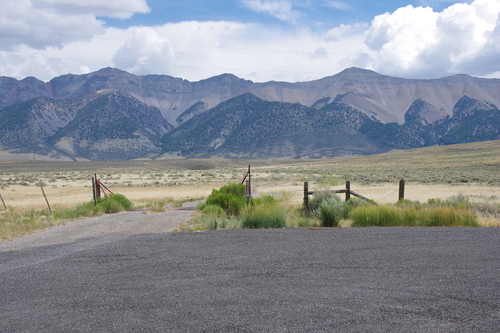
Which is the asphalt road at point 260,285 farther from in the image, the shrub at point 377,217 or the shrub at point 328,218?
the shrub at point 328,218

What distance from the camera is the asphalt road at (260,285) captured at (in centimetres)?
569

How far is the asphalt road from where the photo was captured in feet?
18.7

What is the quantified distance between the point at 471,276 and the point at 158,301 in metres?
4.68

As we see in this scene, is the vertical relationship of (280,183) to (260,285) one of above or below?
below

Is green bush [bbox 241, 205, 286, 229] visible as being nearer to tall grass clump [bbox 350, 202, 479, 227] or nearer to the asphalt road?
tall grass clump [bbox 350, 202, 479, 227]

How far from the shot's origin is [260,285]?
7.02 meters

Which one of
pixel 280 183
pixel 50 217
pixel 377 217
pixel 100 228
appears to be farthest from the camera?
pixel 280 183

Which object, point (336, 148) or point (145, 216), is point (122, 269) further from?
point (336, 148)

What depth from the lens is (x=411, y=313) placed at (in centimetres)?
581

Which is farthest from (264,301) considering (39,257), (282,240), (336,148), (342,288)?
(336,148)

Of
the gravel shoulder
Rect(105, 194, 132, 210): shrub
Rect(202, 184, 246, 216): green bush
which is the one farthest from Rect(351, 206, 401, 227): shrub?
Rect(105, 194, 132, 210): shrub

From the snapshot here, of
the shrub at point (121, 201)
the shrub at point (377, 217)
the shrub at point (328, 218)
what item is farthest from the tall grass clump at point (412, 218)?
the shrub at point (121, 201)

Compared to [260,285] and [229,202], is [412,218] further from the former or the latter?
[260,285]

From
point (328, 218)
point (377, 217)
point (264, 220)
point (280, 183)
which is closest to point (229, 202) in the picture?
point (264, 220)
